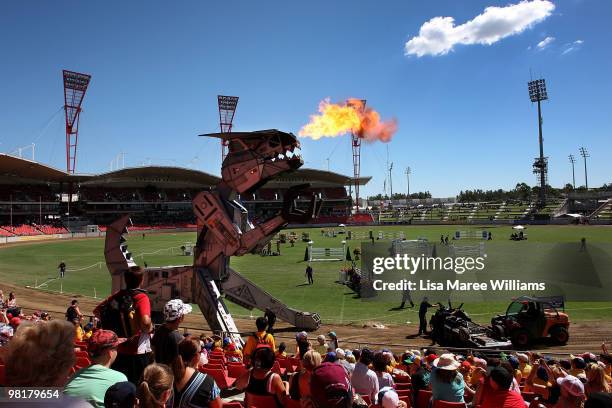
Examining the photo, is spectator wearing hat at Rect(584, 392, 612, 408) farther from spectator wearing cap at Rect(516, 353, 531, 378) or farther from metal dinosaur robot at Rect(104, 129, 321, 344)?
metal dinosaur robot at Rect(104, 129, 321, 344)

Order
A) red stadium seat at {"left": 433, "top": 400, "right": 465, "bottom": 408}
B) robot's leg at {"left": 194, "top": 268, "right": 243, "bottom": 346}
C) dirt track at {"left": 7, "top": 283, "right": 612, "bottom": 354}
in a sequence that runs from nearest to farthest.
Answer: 1. red stadium seat at {"left": 433, "top": 400, "right": 465, "bottom": 408}
2. dirt track at {"left": 7, "top": 283, "right": 612, "bottom": 354}
3. robot's leg at {"left": 194, "top": 268, "right": 243, "bottom": 346}

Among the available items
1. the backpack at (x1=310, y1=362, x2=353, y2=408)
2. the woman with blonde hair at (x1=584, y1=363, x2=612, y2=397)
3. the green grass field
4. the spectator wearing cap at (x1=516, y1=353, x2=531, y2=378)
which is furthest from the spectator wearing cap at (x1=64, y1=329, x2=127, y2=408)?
the green grass field

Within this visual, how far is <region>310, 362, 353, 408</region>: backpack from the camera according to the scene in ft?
10.8

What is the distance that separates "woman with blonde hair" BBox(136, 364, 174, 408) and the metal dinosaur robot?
11.5m

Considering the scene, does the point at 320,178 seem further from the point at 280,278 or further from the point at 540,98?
the point at 280,278

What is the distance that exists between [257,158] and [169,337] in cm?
1147

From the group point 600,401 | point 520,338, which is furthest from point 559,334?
point 600,401

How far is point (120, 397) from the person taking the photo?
3248 mm

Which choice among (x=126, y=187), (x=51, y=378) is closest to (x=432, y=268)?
(x=51, y=378)

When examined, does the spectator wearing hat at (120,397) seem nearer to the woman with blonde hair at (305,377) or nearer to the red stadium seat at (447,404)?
the woman with blonde hair at (305,377)

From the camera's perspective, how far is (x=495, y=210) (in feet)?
354

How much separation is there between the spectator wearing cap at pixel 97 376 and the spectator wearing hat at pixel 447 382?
369cm

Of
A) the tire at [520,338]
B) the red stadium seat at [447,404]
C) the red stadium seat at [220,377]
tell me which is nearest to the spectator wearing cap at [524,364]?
the red stadium seat at [447,404]

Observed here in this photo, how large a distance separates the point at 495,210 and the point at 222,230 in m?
104
